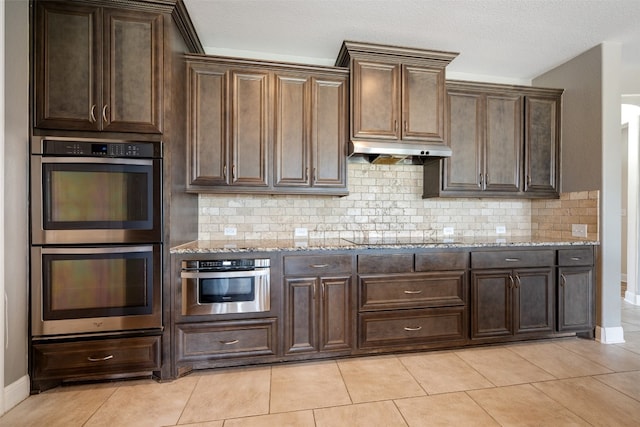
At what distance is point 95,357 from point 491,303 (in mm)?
2943

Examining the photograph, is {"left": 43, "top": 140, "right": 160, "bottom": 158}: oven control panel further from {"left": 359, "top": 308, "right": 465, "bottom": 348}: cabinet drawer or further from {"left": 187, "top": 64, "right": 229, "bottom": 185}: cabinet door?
{"left": 359, "top": 308, "right": 465, "bottom": 348}: cabinet drawer

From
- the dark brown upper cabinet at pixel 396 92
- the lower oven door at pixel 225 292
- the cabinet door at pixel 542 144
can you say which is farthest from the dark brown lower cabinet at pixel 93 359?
the cabinet door at pixel 542 144

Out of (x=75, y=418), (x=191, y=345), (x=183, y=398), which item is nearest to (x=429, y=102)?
(x=191, y=345)

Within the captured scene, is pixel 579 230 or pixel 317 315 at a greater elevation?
pixel 579 230

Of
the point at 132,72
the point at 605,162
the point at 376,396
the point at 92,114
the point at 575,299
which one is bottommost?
the point at 376,396

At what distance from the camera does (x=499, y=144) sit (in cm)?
305

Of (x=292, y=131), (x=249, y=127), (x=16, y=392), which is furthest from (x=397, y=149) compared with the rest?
(x=16, y=392)

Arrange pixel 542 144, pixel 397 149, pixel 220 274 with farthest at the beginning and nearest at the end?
pixel 542 144
pixel 397 149
pixel 220 274

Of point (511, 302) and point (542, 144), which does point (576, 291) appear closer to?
point (511, 302)

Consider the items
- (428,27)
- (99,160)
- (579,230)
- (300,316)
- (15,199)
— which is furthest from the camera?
(579,230)

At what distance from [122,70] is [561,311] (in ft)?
12.9

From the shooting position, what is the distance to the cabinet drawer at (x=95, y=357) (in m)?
1.93

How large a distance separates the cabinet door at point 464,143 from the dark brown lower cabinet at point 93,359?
2767 millimetres

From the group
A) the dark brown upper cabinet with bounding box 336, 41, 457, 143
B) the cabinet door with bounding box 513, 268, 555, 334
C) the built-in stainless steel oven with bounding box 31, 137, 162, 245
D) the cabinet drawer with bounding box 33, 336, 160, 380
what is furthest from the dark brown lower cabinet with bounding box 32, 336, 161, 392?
the cabinet door with bounding box 513, 268, 555, 334
